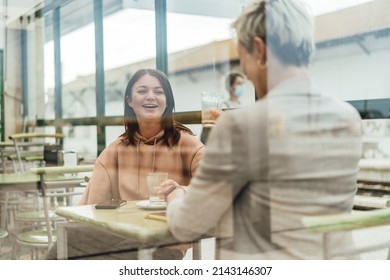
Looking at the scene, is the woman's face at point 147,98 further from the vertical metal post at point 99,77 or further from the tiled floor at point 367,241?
the tiled floor at point 367,241

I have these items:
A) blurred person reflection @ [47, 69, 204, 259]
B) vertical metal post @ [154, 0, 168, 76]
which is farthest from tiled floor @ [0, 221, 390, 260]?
vertical metal post @ [154, 0, 168, 76]

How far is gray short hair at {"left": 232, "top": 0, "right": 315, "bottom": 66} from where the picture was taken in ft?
4.12

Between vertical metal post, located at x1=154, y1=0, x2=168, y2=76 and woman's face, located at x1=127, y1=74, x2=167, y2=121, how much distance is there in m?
0.06

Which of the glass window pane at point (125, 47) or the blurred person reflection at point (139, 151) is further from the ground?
the glass window pane at point (125, 47)

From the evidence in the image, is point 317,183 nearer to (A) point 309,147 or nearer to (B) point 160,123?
(A) point 309,147

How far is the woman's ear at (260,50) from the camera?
1271 millimetres

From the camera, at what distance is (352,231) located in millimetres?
1288

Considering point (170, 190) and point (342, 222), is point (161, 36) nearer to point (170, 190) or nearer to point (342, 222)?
point (170, 190)

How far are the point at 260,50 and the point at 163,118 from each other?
1.83 ft

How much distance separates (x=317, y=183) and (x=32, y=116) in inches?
52.7

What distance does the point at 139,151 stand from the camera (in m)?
1.78

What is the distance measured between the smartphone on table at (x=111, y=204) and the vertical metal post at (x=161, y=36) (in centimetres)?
48

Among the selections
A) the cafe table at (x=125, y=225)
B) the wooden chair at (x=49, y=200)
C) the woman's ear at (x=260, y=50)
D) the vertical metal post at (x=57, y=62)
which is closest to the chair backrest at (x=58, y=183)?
the wooden chair at (x=49, y=200)
